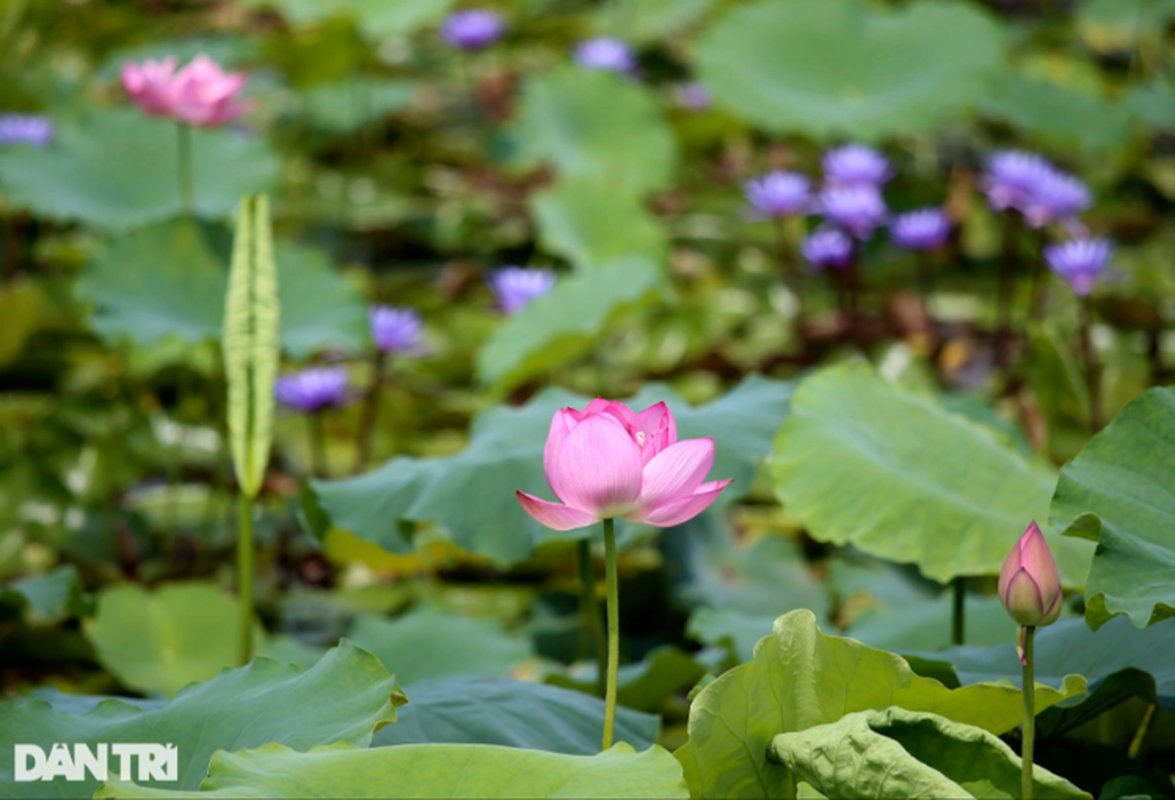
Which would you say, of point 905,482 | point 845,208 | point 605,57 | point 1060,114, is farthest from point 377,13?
point 905,482

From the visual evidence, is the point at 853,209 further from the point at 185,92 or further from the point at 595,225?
the point at 185,92

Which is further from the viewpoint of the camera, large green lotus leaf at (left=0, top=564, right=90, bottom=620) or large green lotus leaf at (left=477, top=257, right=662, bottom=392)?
large green lotus leaf at (left=477, top=257, right=662, bottom=392)

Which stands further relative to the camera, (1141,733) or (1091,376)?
(1091,376)

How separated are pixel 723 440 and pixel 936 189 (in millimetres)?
2214

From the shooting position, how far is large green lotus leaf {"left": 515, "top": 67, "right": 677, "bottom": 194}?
286 cm

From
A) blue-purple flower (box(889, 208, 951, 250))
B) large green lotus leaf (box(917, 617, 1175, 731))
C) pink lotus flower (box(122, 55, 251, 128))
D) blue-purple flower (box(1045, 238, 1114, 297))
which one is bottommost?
blue-purple flower (box(889, 208, 951, 250))

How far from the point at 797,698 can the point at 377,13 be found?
2.59m

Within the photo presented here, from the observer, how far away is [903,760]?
664 mm

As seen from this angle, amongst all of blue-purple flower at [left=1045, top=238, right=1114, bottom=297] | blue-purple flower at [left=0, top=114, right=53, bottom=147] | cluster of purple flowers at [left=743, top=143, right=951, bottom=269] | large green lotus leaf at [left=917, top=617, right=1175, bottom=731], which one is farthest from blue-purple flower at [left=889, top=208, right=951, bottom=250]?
blue-purple flower at [left=0, top=114, right=53, bottom=147]

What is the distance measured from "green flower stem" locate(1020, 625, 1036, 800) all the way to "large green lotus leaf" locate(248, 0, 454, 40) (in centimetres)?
244

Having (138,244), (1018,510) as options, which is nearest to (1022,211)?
(1018,510)

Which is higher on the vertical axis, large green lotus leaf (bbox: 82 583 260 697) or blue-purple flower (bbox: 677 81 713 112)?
blue-purple flower (bbox: 677 81 713 112)

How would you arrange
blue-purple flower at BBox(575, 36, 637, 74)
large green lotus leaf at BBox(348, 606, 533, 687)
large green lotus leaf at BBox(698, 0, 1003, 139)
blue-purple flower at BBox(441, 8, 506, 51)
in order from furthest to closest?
blue-purple flower at BBox(441, 8, 506, 51) < blue-purple flower at BBox(575, 36, 637, 74) < large green lotus leaf at BBox(698, 0, 1003, 139) < large green lotus leaf at BBox(348, 606, 533, 687)

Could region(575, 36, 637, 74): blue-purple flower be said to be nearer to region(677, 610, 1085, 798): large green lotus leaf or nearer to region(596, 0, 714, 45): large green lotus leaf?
region(596, 0, 714, 45): large green lotus leaf
